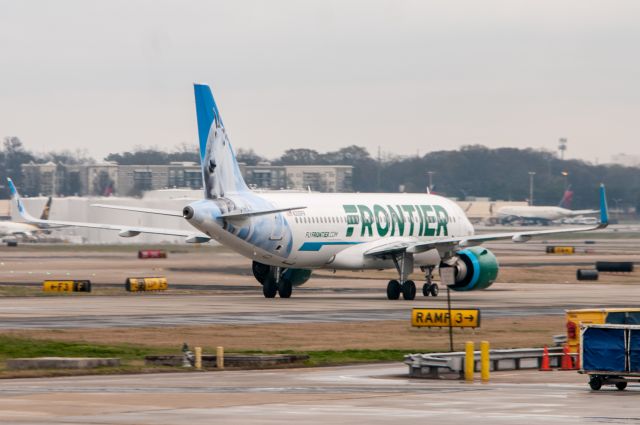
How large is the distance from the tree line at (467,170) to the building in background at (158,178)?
1.35 m

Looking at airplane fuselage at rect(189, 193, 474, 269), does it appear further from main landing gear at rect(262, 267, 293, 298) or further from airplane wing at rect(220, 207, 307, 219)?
main landing gear at rect(262, 267, 293, 298)

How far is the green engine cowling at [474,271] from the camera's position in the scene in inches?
2771

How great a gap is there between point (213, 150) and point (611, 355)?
35.3 metres

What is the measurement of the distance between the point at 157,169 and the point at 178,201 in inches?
1152

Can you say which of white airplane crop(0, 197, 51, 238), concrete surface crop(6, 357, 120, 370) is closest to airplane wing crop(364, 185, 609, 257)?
concrete surface crop(6, 357, 120, 370)

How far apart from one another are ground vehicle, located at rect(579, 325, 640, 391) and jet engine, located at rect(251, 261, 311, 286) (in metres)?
38.7

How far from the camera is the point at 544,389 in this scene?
31859 mm

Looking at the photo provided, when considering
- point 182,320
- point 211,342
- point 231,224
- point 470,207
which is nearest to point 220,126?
point 231,224

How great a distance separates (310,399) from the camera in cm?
2916

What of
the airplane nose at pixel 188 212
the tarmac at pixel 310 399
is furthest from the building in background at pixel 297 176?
the tarmac at pixel 310 399

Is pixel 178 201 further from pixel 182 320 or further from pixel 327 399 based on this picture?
pixel 327 399

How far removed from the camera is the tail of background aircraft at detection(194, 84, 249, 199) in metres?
64.2

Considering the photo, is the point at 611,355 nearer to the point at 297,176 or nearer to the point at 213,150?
the point at 213,150

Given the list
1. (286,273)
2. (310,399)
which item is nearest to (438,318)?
(310,399)
